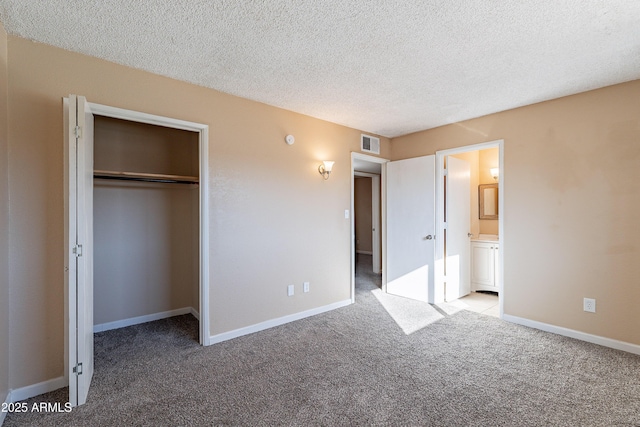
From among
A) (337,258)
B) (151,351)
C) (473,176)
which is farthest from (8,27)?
(473,176)

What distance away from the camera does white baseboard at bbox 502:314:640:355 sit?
9.04ft

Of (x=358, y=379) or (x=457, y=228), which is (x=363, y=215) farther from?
(x=358, y=379)

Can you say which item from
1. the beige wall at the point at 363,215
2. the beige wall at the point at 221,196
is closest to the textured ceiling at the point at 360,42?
the beige wall at the point at 221,196

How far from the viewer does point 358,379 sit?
2.31 metres

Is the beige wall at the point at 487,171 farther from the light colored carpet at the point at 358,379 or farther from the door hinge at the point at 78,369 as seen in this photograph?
the door hinge at the point at 78,369

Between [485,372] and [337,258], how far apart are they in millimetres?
2107

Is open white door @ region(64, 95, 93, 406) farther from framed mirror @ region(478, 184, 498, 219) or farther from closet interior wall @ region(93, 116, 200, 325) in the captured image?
framed mirror @ region(478, 184, 498, 219)

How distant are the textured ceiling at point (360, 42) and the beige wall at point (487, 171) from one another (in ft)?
6.30

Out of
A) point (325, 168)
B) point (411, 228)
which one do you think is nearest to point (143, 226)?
point (325, 168)

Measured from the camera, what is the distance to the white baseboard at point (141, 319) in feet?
10.8

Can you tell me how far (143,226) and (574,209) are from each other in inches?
186

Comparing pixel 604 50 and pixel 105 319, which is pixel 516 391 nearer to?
pixel 604 50

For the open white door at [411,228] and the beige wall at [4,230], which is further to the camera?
the open white door at [411,228]

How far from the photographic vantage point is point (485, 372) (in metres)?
2.40
